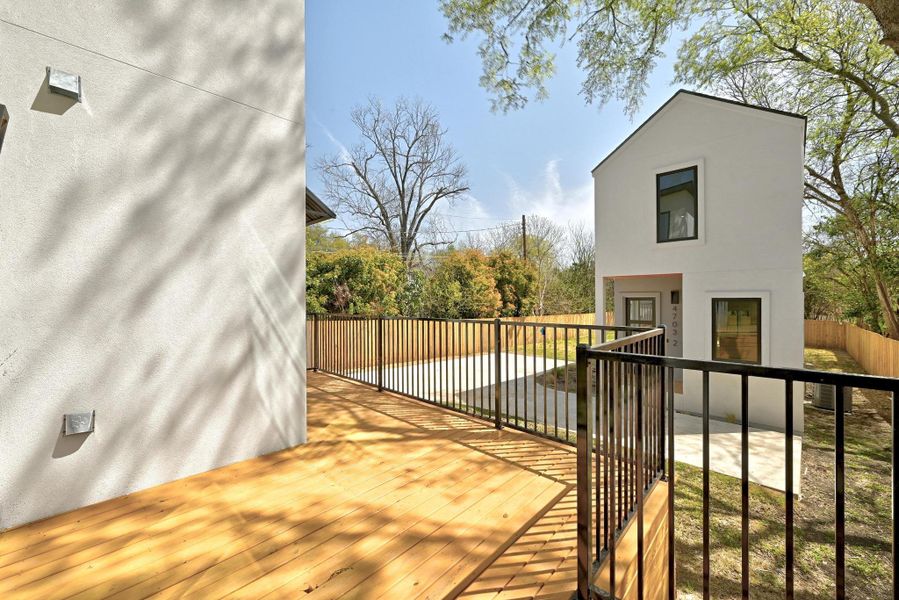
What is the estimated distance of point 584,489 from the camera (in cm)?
161

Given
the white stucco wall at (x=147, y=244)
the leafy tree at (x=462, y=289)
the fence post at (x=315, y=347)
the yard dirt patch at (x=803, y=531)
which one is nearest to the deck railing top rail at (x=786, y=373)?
the yard dirt patch at (x=803, y=531)

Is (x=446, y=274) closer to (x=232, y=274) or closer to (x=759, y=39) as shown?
(x=759, y=39)

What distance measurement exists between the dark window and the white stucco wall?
22.8 ft

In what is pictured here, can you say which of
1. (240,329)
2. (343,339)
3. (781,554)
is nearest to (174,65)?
(240,329)

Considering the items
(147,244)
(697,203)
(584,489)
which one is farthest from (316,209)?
(697,203)

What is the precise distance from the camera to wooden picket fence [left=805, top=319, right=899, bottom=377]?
794cm

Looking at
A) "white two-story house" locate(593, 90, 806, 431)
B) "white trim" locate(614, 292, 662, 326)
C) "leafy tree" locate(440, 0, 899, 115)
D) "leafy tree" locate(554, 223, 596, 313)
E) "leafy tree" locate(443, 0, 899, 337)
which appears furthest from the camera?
"leafy tree" locate(554, 223, 596, 313)

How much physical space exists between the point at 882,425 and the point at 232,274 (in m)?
9.94

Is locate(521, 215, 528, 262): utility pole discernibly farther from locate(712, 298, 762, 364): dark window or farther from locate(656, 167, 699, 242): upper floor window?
locate(712, 298, 762, 364): dark window

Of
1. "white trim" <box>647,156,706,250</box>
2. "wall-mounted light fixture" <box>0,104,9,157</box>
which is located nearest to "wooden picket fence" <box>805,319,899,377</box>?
"white trim" <box>647,156,706,250</box>

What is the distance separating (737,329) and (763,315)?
463 mm

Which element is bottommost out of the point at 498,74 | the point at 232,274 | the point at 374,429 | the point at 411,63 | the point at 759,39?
the point at 374,429

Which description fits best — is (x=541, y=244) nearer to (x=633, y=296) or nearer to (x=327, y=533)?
(x=633, y=296)

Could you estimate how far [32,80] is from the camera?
2051 mm
